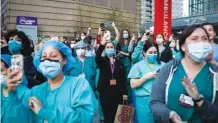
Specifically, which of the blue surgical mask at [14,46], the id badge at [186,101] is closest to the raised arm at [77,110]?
the id badge at [186,101]

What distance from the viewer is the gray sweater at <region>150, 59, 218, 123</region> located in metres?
2.61

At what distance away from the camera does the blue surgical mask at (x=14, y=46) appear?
500cm

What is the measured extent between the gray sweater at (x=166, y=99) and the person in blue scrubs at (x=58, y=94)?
488 mm

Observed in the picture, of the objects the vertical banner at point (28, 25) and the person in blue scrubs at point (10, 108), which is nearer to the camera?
the person in blue scrubs at point (10, 108)

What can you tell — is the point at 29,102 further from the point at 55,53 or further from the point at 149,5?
the point at 149,5

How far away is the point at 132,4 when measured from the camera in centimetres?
6269

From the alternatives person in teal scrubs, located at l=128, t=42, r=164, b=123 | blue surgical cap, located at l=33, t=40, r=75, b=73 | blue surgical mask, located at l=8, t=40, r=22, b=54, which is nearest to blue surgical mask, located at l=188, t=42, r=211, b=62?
blue surgical cap, located at l=33, t=40, r=75, b=73

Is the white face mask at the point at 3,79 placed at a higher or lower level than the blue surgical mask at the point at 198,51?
lower

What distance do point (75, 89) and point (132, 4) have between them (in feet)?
200

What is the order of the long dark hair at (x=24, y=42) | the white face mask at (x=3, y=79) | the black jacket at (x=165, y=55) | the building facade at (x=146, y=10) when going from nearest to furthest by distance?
the white face mask at (x=3, y=79) < the long dark hair at (x=24, y=42) < the black jacket at (x=165, y=55) < the building facade at (x=146, y=10)

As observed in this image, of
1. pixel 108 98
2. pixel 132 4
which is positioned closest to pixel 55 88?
pixel 108 98

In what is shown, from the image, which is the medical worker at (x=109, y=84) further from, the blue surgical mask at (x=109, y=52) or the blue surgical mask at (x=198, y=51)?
the blue surgical mask at (x=198, y=51)

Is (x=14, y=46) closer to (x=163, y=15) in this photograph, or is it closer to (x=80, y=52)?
(x=80, y=52)

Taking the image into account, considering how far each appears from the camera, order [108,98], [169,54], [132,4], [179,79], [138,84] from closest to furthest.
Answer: [179,79] → [138,84] → [108,98] → [169,54] → [132,4]
